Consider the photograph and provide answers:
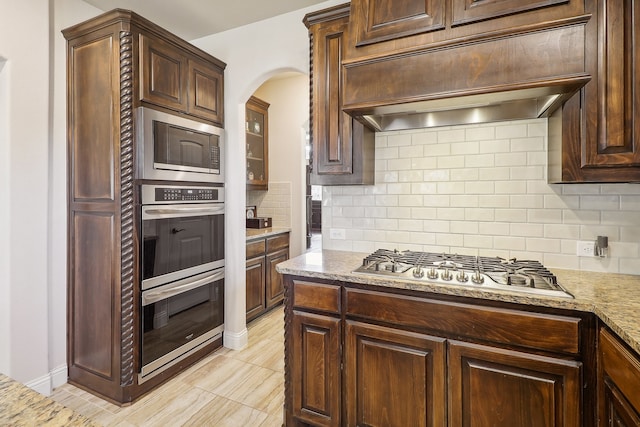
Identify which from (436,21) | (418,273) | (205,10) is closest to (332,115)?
(436,21)

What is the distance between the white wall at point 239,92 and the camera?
276 cm

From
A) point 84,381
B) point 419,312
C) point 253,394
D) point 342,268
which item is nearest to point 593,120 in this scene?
point 419,312

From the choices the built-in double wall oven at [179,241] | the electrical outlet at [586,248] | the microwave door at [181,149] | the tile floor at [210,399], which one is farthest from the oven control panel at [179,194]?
the electrical outlet at [586,248]

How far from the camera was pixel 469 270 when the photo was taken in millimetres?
1749

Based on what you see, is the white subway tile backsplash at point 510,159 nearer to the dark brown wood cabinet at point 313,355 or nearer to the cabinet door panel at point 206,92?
the dark brown wood cabinet at point 313,355

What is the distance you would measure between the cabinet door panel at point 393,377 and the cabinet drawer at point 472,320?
0.25 ft

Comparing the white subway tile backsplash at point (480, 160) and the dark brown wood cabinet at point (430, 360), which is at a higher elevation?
the white subway tile backsplash at point (480, 160)

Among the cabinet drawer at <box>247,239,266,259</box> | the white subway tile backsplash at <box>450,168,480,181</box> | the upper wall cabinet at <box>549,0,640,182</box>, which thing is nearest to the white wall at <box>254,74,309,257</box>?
the cabinet drawer at <box>247,239,266,259</box>

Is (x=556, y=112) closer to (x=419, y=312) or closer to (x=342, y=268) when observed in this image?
(x=419, y=312)

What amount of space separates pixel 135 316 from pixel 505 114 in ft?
8.85

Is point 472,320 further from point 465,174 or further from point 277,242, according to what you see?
point 277,242

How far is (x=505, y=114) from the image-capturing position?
6.48ft

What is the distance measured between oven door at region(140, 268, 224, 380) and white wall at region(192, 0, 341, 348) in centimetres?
14

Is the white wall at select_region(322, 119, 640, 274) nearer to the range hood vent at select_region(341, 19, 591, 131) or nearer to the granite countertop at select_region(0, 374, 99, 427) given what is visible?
the range hood vent at select_region(341, 19, 591, 131)
